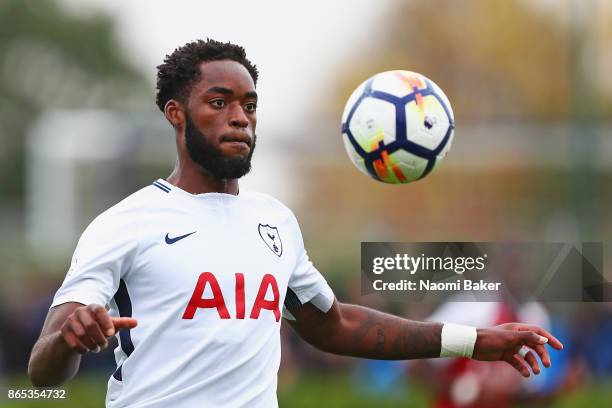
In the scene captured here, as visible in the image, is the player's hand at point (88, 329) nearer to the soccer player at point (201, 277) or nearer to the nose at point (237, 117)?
the soccer player at point (201, 277)

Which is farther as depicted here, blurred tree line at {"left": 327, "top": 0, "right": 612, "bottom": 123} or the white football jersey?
blurred tree line at {"left": 327, "top": 0, "right": 612, "bottom": 123}

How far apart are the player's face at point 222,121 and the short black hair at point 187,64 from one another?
83mm

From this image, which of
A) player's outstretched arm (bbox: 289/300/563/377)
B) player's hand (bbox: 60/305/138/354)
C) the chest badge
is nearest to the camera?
player's hand (bbox: 60/305/138/354)

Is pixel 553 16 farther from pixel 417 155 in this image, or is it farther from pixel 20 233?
pixel 417 155

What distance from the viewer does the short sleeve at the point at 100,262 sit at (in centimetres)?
534

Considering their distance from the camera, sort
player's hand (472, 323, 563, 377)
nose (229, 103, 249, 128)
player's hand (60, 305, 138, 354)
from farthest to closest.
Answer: player's hand (472, 323, 563, 377) → nose (229, 103, 249, 128) → player's hand (60, 305, 138, 354)

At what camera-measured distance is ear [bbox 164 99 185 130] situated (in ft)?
20.3

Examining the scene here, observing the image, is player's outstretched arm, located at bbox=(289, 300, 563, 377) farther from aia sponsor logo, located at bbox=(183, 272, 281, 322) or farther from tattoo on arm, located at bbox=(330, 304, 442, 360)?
aia sponsor logo, located at bbox=(183, 272, 281, 322)

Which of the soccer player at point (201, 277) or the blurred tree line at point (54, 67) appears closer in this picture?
the soccer player at point (201, 277)

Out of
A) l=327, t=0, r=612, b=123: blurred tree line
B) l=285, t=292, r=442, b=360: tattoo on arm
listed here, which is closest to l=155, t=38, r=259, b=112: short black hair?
l=285, t=292, r=442, b=360: tattoo on arm

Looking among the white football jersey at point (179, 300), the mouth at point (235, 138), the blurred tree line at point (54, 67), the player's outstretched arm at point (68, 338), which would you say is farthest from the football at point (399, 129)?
the blurred tree line at point (54, 67)

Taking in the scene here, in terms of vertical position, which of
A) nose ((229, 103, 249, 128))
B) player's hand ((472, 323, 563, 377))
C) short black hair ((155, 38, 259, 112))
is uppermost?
short black hair ((155, 38, 259, 112))

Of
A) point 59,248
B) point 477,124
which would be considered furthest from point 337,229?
point 477,124

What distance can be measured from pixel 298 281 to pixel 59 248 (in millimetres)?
24250
